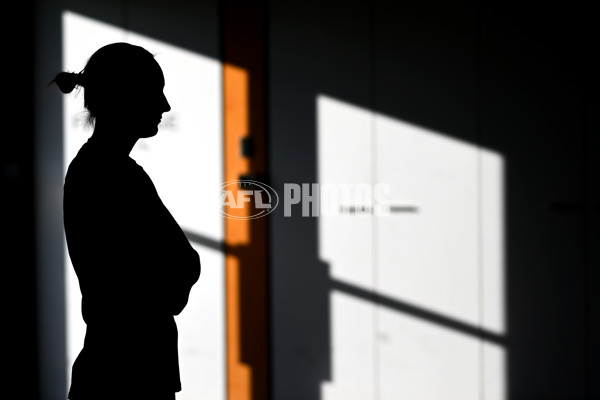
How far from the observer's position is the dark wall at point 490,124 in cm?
281

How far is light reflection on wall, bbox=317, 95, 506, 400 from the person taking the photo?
2855 millimetres

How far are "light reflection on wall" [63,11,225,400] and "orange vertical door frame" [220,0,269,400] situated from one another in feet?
0.18

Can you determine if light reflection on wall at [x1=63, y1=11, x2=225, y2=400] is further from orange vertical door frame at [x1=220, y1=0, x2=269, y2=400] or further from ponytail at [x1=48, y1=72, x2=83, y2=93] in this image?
ponytail at [x1=48, y1=72, x2=83, y2=93]

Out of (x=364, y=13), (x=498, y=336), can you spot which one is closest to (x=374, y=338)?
(x=498, y=336)

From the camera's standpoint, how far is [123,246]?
40.8 inches

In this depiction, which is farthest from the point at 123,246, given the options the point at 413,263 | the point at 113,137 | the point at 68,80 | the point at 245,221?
the point at 413,263

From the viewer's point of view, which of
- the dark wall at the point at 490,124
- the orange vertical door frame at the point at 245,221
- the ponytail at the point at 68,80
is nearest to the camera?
the ponytail at the point at 68,80

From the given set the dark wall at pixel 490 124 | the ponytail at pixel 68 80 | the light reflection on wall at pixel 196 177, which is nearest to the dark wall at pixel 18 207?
the light reflection on wall at pixel 196 177

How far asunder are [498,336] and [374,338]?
2.08ft

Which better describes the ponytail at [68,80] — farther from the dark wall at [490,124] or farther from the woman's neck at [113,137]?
the dark wall at [490,124]

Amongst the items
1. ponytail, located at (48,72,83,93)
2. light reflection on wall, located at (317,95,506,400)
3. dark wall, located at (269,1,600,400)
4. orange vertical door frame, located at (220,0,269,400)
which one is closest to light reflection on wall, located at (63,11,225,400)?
orange vertical door frame, located at (220,0,269,400)

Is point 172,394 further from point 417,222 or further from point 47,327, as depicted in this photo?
point 47,327

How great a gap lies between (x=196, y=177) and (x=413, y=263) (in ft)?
4.03

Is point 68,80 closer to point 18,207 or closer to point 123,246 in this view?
point 123,246
